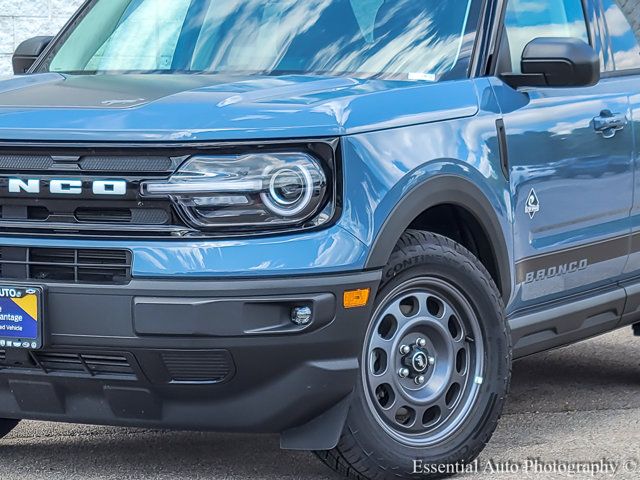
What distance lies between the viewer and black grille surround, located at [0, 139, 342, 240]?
4121 mm

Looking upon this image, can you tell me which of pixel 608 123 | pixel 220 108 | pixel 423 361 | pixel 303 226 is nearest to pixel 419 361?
pixel 423 361

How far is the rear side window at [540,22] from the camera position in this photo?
542 cm

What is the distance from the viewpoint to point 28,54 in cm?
598

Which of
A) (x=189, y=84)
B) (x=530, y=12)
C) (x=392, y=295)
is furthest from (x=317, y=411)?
(x=530, y=12)

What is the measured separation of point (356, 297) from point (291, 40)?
1326 millimetres

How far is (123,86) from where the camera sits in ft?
15.7

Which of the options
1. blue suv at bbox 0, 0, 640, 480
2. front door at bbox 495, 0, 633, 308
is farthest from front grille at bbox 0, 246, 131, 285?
front door at bbox 495, 0, 633, 308

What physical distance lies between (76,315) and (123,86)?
97cm

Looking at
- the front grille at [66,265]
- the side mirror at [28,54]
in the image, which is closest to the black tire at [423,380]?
the front grille at [66,265]

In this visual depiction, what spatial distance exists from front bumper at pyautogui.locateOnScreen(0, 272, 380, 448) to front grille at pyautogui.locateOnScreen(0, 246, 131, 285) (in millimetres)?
57

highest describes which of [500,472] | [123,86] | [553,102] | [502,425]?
[123,86]

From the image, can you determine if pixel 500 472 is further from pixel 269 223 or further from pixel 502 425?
pixel 269 223

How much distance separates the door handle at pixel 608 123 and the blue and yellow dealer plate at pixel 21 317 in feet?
7.77

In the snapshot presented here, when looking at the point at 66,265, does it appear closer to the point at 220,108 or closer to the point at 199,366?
the point at 199,366
